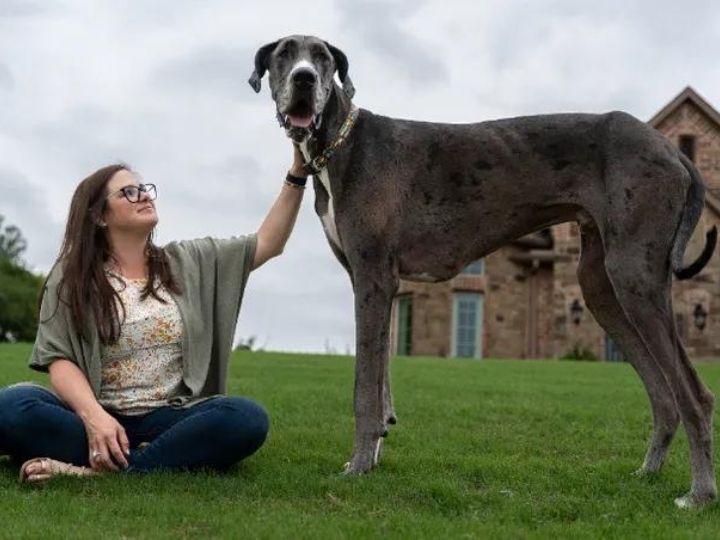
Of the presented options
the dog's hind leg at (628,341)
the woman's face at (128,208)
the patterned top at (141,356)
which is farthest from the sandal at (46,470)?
the dog's hind leg at (628,341)

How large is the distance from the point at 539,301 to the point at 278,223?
2755 centimetres

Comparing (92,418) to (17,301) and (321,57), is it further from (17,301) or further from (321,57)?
(17,301)

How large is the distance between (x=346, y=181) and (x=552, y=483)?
202 centimetres

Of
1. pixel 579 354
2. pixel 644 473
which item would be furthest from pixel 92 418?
pixel 579 354

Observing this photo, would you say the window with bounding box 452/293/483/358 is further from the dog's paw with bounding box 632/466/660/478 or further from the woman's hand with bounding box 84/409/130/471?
the woman's hand with bounding box 84/409/130/471

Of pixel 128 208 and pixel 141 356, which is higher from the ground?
pixel 128 208

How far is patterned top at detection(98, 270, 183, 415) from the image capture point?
19.2ft

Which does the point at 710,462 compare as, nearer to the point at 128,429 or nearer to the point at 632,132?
the point at 632,132

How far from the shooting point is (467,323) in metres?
33.5

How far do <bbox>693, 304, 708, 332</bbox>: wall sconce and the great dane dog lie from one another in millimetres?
25884

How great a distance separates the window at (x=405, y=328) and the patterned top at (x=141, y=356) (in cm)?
2865

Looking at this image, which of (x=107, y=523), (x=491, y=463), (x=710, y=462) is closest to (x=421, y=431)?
(x=491, y=463)

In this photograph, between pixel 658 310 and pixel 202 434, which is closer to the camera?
pixel 658 310

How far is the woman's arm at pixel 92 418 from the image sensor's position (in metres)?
5.47
